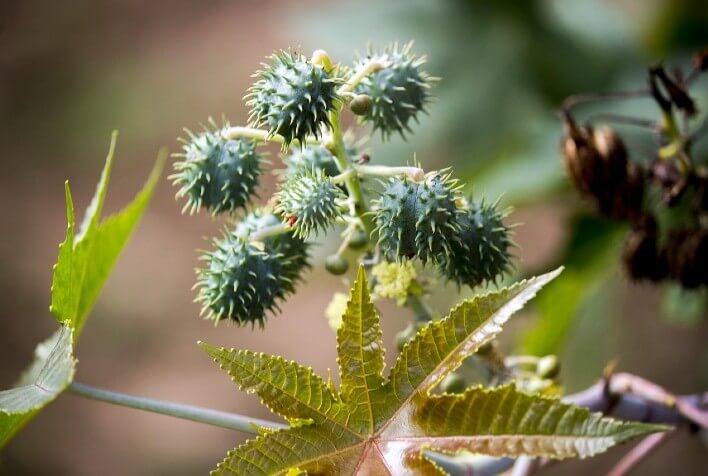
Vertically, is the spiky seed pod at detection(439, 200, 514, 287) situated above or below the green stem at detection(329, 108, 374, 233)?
below

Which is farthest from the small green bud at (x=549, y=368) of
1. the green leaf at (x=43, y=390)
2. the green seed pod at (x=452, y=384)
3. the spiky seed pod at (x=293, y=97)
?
the green leaf at (x=43, y=390)

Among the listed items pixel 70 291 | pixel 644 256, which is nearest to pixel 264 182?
pixel 644 256

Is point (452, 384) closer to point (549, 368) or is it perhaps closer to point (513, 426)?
point (549, 368)

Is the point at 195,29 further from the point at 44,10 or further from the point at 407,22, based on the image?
the point at 407,22

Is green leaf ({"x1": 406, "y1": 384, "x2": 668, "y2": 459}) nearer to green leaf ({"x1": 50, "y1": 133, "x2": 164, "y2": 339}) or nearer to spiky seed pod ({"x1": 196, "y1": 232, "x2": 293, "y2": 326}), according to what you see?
spiky seed pod ({"x1": 196, "y1": 232, "x2": 293, "y2": 326})

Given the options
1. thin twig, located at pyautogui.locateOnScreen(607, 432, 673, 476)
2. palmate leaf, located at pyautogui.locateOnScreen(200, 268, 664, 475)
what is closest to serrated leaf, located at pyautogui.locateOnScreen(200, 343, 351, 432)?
palmate leaf, located at pyautogui.locateOnScreen(200, 268, 664, 475)

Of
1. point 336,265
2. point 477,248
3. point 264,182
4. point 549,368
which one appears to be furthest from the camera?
point 264,182
